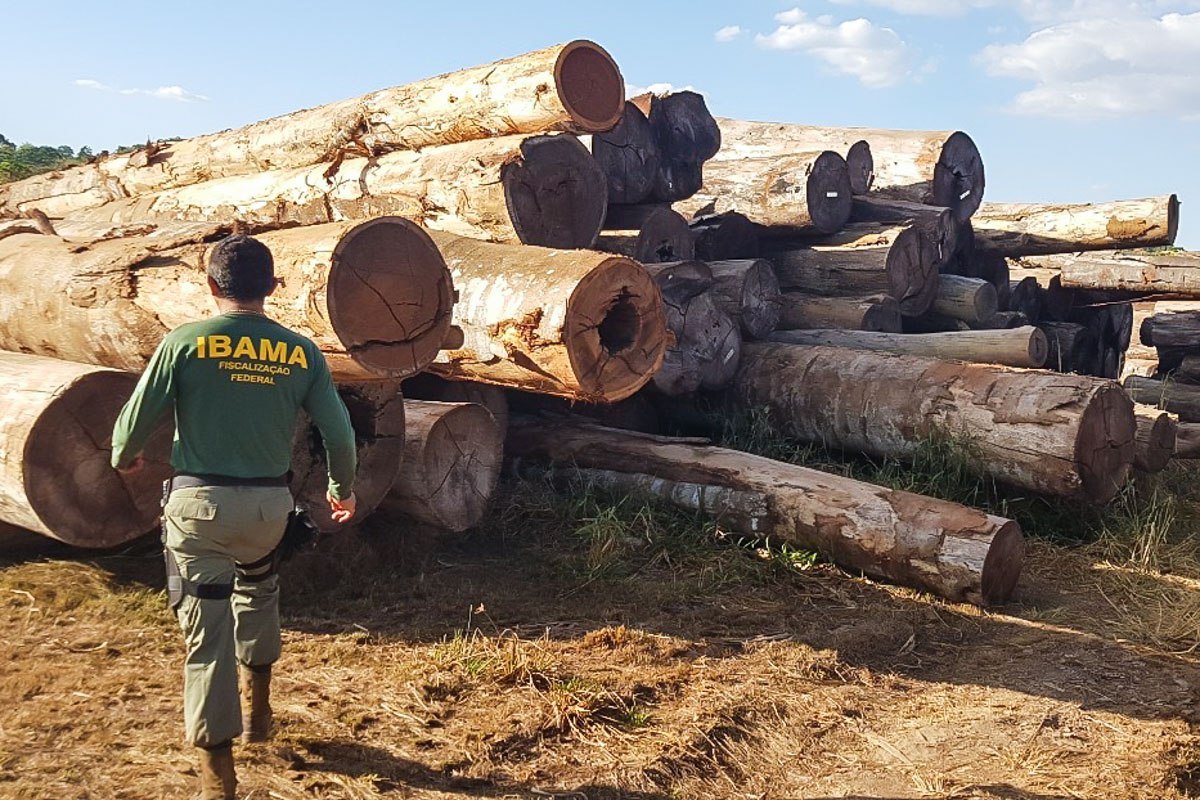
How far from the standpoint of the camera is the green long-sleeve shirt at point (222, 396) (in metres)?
3.43

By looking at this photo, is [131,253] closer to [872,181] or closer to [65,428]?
[65,428]

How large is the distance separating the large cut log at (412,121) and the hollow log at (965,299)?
4569 millimetres

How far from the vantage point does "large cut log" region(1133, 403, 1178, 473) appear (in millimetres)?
7129

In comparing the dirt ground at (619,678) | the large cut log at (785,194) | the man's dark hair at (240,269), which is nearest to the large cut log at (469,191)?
the dirt ground at (619,678)

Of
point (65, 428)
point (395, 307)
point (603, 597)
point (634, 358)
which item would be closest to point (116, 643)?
point (65, 428)

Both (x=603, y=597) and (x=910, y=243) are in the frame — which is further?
(x=910, y=243)

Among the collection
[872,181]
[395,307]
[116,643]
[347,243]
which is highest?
[872,181]

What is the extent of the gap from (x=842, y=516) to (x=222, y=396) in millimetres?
3707

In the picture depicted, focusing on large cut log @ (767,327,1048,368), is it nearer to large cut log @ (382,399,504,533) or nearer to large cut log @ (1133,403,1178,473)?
large cut log @ (1133,403,1178,473)

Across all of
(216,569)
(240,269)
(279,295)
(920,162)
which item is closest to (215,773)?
(216,569)

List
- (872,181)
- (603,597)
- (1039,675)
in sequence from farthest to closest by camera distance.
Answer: (872,181), (603,597), (1039,675)

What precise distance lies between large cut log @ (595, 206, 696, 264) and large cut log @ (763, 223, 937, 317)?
5.29ft

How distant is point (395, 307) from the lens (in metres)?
4.56

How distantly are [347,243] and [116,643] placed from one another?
2111 mm
